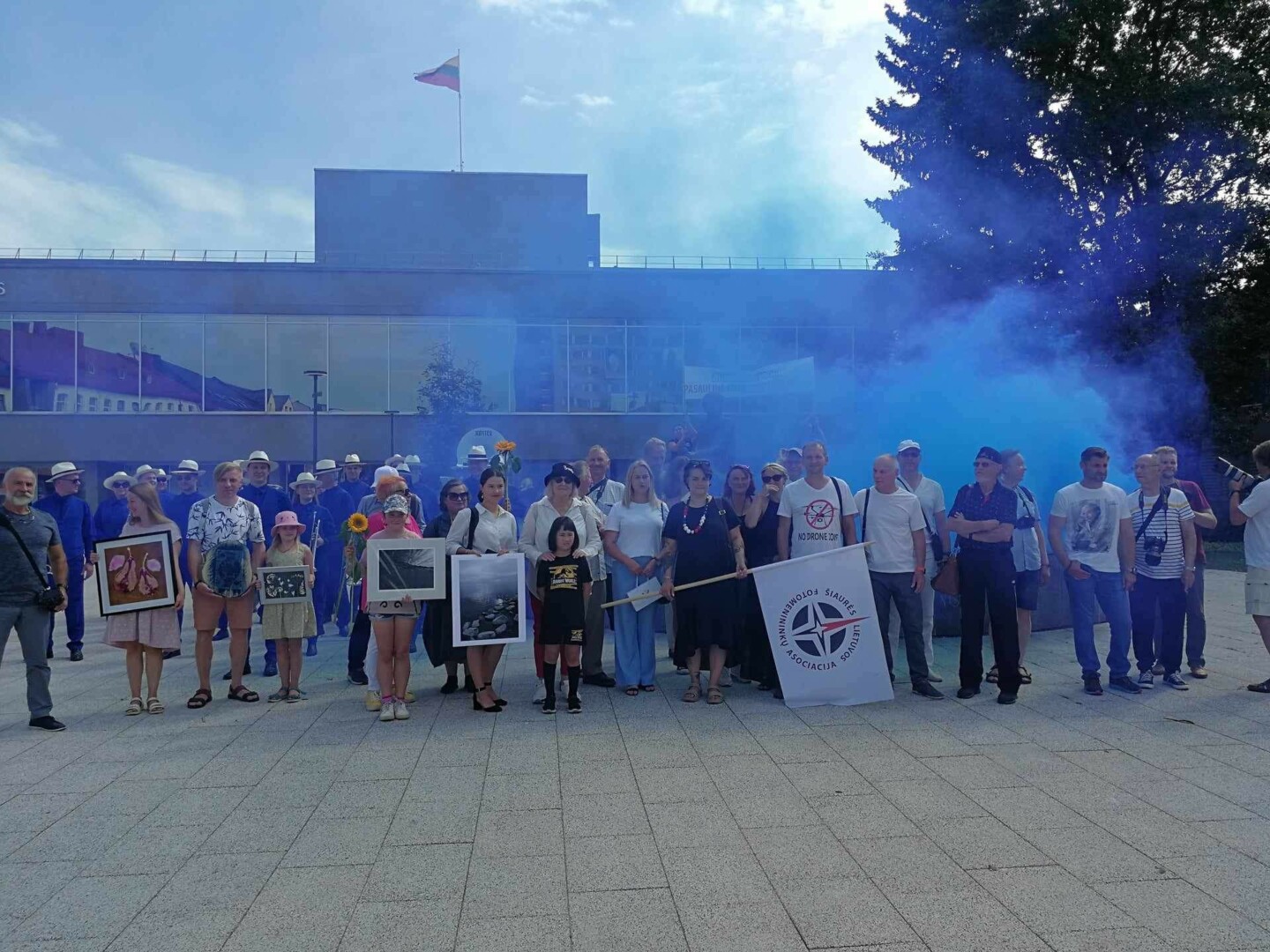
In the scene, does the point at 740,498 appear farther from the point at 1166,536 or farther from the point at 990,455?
the point at 1166,536

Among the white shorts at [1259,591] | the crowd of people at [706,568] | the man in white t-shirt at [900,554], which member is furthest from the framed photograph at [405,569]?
the white shorts at [1259,591]

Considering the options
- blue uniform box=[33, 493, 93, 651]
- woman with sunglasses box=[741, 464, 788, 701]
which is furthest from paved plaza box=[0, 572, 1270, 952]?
blue uniform box=[33, 493, 93, 651]

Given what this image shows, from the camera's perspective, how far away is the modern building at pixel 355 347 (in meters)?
28.6

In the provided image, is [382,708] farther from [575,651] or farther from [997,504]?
[997,504]

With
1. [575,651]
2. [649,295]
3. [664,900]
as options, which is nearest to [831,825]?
[664,900]

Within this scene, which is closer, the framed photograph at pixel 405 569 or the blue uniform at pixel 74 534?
the framed photograph at pixel 405 569

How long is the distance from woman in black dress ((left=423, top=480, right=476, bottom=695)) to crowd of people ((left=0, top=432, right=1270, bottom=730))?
2 centimetres

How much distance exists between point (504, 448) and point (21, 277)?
28.0 m

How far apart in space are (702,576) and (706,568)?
72 mm

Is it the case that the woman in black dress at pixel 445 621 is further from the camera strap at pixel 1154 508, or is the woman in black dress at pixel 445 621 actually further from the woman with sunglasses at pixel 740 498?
the camera strap at pixel 1154 508

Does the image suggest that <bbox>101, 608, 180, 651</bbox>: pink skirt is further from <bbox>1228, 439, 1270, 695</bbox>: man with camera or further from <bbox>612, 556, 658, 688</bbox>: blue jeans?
<bbox>1228, 439, 1270, 695</bbox>: man with camera

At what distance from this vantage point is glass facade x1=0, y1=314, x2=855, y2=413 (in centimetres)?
2861

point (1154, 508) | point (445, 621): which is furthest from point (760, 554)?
point (1154, 508)

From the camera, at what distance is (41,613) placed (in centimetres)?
625
